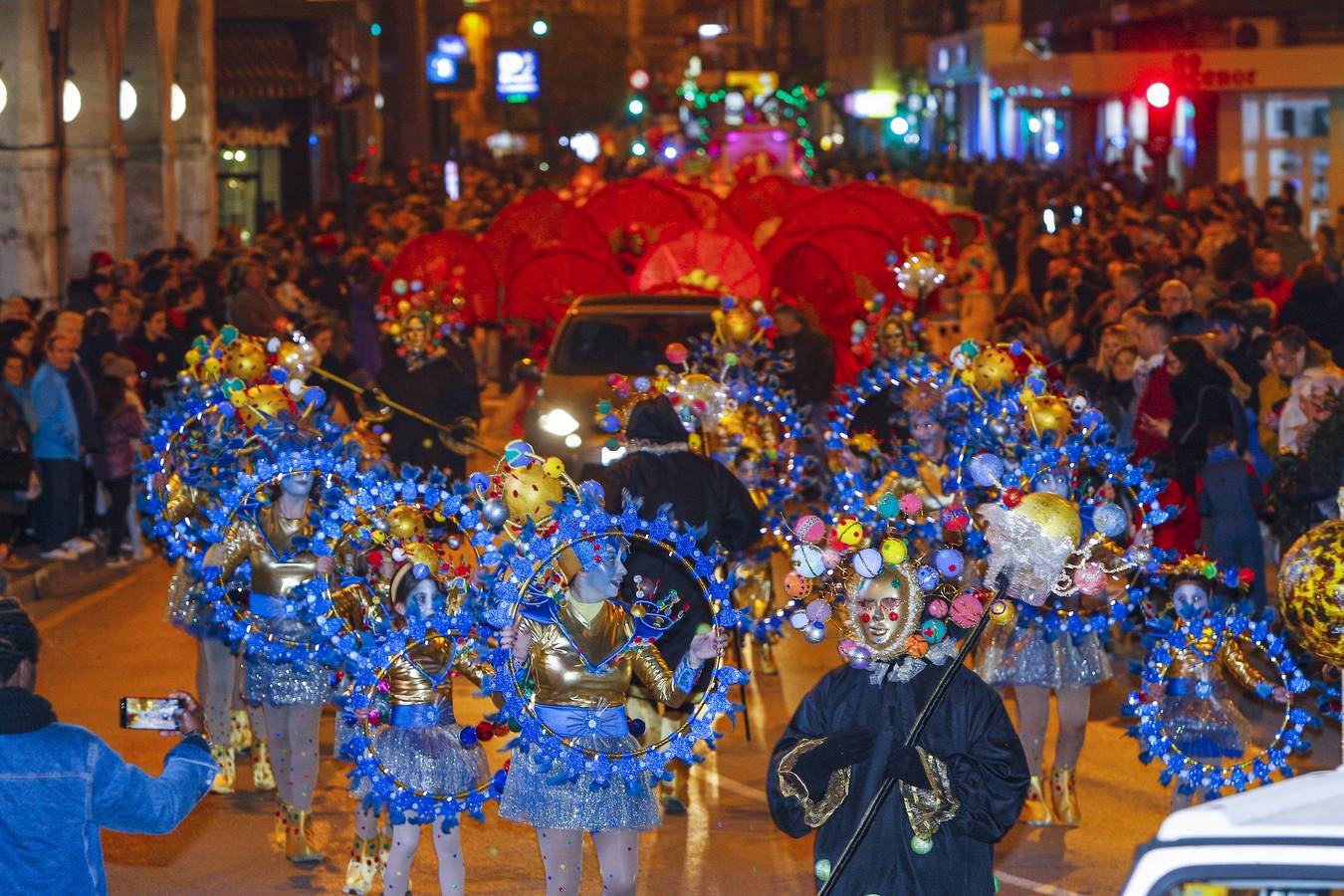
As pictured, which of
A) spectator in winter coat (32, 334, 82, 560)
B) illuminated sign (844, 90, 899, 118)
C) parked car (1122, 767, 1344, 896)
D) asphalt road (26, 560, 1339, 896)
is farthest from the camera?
illuminated sign (844, 90, 899, 118)

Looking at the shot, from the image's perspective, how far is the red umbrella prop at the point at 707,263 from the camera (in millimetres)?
18969

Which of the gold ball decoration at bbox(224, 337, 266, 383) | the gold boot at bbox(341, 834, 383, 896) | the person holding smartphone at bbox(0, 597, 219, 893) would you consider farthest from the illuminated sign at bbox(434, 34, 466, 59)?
the person holding smartphone at bbox(0, 597, 219, 893)

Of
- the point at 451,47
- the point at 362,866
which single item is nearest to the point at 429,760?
the point at 362,866

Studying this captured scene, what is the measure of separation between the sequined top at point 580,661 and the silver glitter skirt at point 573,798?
14 cm

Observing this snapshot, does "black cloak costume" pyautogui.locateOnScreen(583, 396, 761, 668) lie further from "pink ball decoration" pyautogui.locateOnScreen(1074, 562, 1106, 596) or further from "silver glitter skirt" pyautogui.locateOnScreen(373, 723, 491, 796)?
"pink ball decoration" pyautogui.locateOnScreen(1074, 562, 1106, 596)

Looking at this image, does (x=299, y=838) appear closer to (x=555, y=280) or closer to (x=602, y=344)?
(x=602, y=344)

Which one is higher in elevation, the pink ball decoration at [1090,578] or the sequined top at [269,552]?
the pink ball decoration at [1090,578]

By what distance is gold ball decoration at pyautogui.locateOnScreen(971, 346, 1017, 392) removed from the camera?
996 centimetres

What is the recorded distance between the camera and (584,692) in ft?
22.4

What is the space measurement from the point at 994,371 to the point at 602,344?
22.1 ft

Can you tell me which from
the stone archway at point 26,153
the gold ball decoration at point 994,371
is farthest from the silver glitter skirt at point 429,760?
the stone archway at point 26,153

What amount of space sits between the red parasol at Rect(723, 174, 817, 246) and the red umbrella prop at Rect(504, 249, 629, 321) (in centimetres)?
372

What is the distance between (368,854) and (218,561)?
131 centimetres

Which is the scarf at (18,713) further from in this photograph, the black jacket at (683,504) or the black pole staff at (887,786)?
the black jacket at (683,504)
